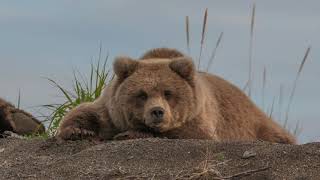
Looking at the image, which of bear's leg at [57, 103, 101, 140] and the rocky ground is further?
bear's leg at [57, 103, 101, 140]

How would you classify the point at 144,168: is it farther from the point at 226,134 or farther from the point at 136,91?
the point at 226,134

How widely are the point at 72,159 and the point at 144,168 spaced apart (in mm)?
704

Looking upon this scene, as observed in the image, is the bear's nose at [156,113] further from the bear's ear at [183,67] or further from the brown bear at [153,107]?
the bear's ear at [183,67]


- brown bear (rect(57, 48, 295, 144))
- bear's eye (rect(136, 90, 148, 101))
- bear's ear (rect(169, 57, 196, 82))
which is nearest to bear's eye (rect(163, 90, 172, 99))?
brown bear (rect(57, 48, 295, 144))

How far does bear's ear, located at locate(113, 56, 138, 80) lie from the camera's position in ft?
26.7

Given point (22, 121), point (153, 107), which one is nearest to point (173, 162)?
point (153, 107)

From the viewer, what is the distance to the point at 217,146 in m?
6.46

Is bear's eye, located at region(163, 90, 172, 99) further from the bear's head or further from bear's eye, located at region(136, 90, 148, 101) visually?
bear's eye, located at region(136, 90, 148, 101)

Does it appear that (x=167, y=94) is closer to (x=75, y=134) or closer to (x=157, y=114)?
(x=157, y=114)

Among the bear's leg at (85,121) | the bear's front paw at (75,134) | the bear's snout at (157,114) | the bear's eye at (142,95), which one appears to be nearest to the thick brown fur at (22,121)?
the bear's leg at (85,121)

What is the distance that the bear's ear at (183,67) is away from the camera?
809cm

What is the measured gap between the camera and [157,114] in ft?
25.0

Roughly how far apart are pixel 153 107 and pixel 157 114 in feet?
0.25

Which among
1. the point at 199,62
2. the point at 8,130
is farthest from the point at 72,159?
the point at 8,130
